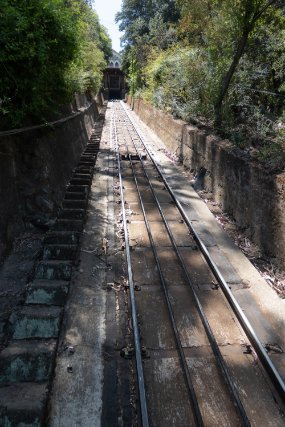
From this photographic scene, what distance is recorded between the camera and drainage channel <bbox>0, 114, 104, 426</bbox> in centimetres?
383

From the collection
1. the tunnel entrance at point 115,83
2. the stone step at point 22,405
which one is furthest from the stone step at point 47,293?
the tunnel entrance at point 115,83

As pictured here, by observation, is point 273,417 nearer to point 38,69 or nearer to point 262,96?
point 38,69

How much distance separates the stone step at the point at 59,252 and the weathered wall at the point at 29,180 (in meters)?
0.84

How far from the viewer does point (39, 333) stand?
511 centimetres

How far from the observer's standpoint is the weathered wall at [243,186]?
7.48 m

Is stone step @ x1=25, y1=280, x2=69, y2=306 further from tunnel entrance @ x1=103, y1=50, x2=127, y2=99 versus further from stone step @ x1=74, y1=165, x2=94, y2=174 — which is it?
tunnel entrance @ x1=103, y1=50, x2=127, y2=99

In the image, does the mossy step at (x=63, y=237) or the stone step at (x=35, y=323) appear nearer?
the stone step at (x=35, y=323)

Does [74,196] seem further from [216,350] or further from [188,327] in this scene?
[216,350]

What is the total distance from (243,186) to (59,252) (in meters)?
5.21

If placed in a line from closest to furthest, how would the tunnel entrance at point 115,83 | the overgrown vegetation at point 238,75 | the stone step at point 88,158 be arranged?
the overgrown vegetation at point 238,75
the stone step at point 88,158
the tunnel entrance at point 115,83

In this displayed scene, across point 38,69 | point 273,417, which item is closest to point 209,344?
point 273,417

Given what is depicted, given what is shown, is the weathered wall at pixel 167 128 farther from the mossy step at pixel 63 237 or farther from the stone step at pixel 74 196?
the mossy step at pixel 63 237

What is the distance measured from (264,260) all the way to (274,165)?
2.29 m

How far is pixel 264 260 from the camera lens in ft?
25.6
